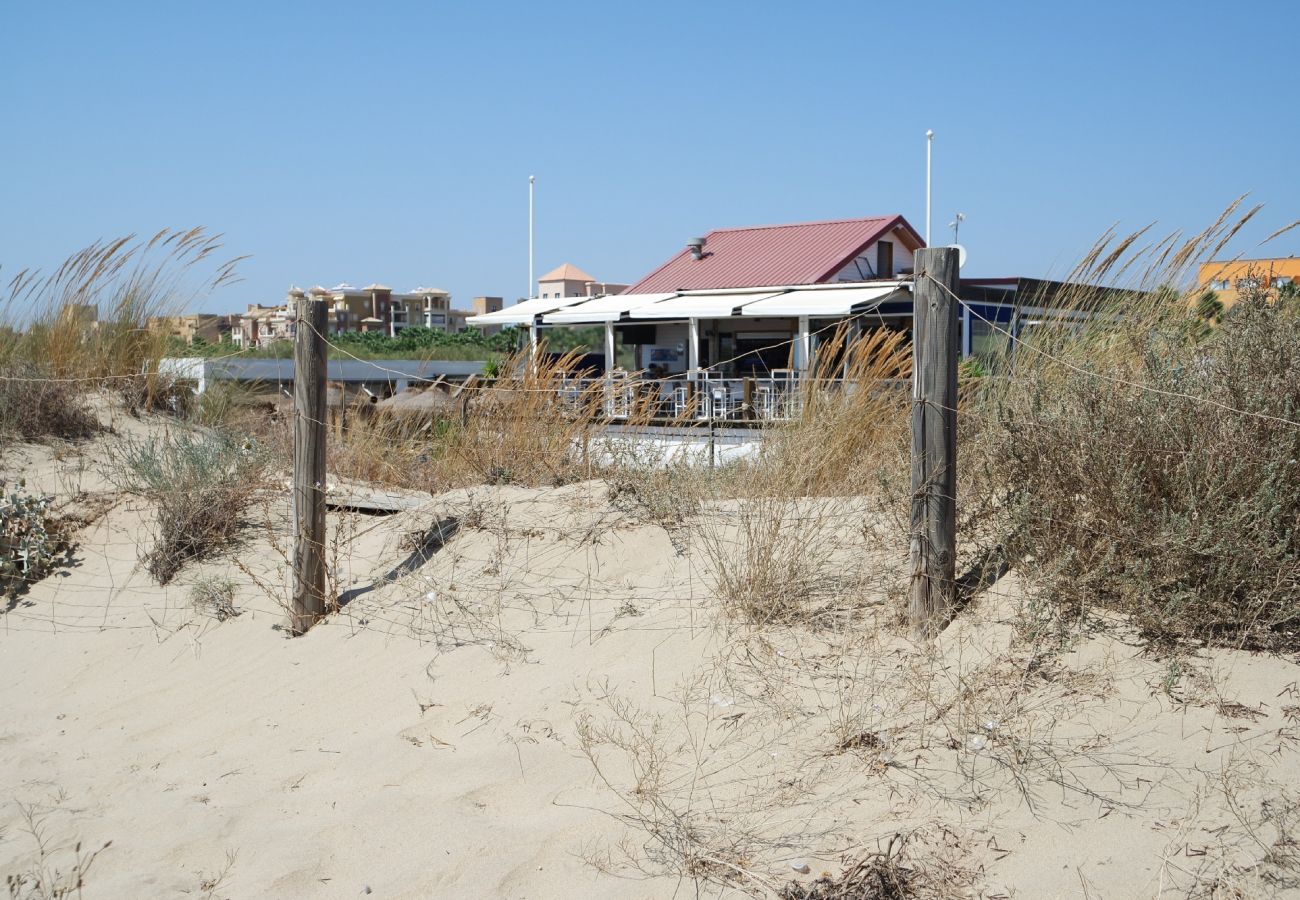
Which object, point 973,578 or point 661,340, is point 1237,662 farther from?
point 661,340

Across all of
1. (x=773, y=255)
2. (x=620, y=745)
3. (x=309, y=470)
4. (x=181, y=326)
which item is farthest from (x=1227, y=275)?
(x=773, y=255)

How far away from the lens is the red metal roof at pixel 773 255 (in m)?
24.0

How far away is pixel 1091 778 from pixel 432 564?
11.9 feet

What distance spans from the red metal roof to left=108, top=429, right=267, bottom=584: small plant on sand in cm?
1759

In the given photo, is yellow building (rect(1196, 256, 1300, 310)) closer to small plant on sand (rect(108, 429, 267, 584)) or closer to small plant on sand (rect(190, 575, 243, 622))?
small plant on sand (rect(190, 575, 243, 622))

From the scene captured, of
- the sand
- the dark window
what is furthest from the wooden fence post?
the dark window

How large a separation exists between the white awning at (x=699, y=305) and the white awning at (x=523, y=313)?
7.90 feet

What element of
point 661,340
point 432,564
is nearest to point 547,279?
point 661,340

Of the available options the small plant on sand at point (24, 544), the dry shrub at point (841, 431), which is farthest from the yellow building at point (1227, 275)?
the small plant on sand at point (24, 544)

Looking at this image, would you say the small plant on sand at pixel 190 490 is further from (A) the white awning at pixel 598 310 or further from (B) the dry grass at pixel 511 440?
(A) the white awning at pixel 598 310

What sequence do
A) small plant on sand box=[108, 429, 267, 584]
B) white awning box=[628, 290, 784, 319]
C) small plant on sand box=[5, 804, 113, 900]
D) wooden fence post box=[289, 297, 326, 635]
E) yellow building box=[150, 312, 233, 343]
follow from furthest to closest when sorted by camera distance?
1. white awning box=[628, 290, 784, 319]
2. yellow building box=[150, 312, 233, 343]
3. small plant on sand box=[108, 429, 267, 584]
4. wooden fence post box=[289, 297, 326, 635]
5. small plant on sand box=[5, 804, 113, 900]

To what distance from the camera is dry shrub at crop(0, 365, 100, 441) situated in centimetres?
814

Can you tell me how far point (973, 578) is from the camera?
4770mm

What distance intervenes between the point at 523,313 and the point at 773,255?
254 inches
